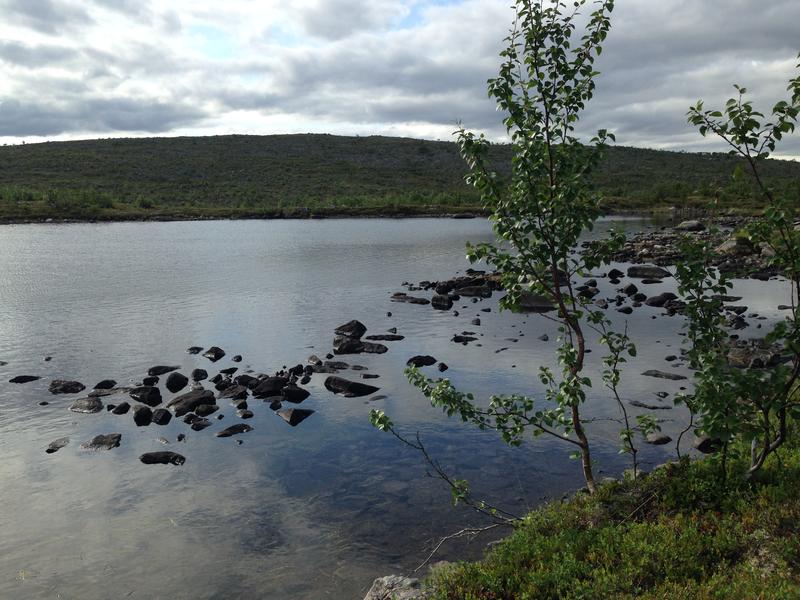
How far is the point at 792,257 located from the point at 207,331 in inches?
1100

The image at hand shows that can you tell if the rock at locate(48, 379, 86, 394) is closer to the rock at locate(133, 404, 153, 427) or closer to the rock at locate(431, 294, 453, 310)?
the rock at locate(133, 404, 153, 427)

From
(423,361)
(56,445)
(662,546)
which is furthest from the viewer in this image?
(423,361)

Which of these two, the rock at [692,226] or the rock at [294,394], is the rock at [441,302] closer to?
the rock at [294,394]

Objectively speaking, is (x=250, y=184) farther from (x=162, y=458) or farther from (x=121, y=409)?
(x=162, y=458)

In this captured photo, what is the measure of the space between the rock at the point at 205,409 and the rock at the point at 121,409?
2354mm

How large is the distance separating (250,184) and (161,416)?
148 metres

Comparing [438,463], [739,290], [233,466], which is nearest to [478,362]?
[438,463]

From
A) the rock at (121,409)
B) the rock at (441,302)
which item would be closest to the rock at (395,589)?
the rock at (121,409)

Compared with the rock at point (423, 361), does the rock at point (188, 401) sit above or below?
below

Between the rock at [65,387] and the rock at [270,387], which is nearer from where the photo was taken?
the rock at [270,387]

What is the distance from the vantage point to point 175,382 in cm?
2311

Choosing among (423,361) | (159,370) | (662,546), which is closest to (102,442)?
(159,370)

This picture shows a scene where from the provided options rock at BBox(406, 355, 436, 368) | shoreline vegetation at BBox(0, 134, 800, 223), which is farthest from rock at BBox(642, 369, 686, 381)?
shoreline vegetation at BBox(0, 134, 800, 223)

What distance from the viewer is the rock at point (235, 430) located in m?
18.9
